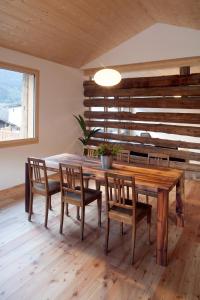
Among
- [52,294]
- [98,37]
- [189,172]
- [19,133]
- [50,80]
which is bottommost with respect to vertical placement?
[52,294]

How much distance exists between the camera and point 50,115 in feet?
17.2

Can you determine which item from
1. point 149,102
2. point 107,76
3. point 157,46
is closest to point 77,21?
point 107,76

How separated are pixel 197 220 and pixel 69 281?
2.15 metres

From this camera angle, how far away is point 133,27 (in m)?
4.77

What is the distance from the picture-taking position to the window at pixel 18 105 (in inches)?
170

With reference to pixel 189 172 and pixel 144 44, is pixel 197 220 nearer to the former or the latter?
pixel 189 172

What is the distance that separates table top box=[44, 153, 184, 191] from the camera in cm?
256

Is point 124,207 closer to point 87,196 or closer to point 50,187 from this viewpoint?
point 87,196

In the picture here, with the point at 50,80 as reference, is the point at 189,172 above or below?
below

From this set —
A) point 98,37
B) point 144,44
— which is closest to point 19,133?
point 98,37

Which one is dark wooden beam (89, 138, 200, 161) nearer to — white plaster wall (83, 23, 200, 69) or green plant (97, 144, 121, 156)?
white plaster wall (83, 23, 200, 69)

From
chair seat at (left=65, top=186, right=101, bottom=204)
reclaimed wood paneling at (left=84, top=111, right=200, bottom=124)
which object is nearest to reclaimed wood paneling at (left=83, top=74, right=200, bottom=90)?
reclaimed wood paneling at (left=84, top=111, right=200, bottom=124)

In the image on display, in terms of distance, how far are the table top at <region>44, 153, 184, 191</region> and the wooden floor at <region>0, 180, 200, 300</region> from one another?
30.0 inches

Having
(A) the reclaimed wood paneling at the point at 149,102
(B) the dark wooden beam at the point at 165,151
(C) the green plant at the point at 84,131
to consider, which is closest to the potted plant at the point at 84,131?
(C) the green plant at the point at 84,131
